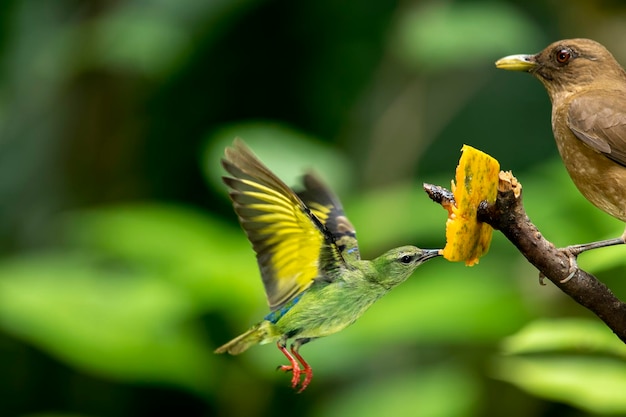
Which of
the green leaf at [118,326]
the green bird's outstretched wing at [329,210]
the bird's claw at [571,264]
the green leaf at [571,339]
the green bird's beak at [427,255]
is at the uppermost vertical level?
the green bird's beak at [427,255]

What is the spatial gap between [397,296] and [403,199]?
1.76ft

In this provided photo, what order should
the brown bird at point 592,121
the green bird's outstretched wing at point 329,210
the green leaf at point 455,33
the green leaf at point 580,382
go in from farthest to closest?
1. the green leaf at point 455,33
2. the green leaf at point 580,382
3. the brown bird at point 592,121
4. the green bird's outstretched wing at point 329,210

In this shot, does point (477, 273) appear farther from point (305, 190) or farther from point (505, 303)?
point (305, 190)

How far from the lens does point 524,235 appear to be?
0.85 m

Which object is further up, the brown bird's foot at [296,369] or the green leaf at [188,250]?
the brown bird's foot at [296,369]

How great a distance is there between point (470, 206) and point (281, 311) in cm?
19

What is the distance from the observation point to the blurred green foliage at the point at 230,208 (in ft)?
9.60

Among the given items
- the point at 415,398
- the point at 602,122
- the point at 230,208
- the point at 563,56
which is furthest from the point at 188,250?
the point at 602,122

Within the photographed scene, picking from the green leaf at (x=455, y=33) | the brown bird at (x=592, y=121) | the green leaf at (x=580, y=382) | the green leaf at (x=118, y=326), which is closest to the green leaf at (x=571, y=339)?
the green leaf at (x=580, y=382)

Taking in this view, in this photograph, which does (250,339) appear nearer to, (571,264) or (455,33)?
(571,264)

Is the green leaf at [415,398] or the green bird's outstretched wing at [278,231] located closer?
the green bird's outstretched wing at [278,231]

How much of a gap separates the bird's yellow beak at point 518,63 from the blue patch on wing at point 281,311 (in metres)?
0.47

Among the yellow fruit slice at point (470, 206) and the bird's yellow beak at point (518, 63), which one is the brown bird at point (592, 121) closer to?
the bird's yellow beak at point (518, 63)

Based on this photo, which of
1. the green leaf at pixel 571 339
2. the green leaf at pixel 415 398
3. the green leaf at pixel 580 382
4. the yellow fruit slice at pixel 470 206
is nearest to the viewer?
the yellow fruit slice at pixel 470 206
